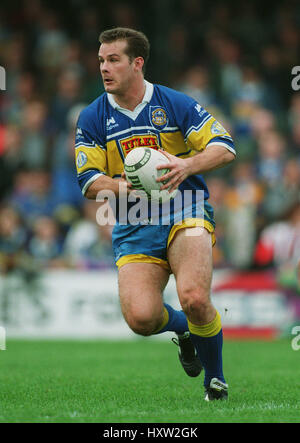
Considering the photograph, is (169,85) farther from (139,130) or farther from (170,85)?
(139,130)

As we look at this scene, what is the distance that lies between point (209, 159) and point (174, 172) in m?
0.29

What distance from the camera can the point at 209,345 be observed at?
571 centimetres

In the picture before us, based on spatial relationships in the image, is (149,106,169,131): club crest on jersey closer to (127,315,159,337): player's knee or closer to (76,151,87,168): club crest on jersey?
(76,151,87,168): club crest on jersey

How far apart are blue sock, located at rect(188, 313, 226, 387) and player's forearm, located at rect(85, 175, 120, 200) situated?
3.33 feet

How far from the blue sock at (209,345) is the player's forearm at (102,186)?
102 cm

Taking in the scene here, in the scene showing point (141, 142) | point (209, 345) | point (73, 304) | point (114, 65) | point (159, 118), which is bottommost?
point (73, 304)

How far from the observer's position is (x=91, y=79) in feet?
49.7

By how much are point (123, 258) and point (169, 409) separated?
1.19 m

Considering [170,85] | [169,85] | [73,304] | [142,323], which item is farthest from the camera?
[170,85]

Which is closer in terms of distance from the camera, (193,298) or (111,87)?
(193,298)

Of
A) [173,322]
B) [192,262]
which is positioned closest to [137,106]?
[192,262]

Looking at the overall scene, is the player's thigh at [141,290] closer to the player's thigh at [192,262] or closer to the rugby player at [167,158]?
the rugby player at [167,158]

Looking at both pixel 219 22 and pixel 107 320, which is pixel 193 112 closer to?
pixel 107 320

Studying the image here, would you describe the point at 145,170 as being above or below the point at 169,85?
below
